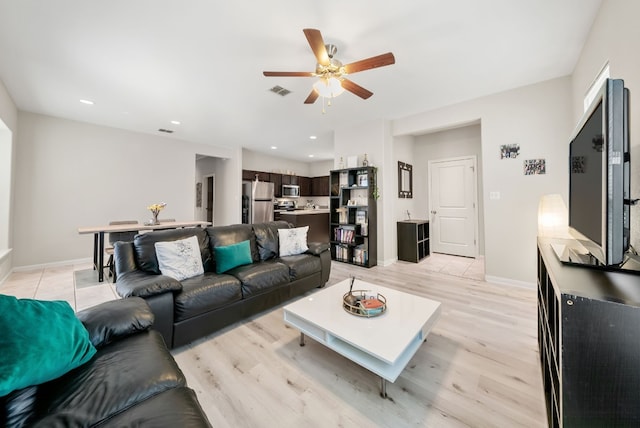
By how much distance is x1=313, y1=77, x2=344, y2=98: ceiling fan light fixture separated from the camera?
2.38 m

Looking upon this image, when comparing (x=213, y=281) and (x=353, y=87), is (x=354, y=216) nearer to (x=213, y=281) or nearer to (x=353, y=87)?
(x=353, y=87)

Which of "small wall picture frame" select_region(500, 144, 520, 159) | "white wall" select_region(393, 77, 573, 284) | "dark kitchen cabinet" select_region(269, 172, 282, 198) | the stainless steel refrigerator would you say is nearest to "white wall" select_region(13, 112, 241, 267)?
the stainless steel refrigerator

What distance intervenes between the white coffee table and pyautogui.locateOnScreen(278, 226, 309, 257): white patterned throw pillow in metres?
1.10

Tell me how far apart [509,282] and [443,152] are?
9.66ft

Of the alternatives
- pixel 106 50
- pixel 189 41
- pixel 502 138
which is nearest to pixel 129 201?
pixel 106 50

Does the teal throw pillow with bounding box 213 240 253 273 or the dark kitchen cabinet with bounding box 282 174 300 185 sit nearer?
the teal throw pillow with bounding box 213 240 253 273

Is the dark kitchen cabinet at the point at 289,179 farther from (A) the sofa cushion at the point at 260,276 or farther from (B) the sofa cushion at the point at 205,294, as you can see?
(B) the sofa cushion at the point at 205,294

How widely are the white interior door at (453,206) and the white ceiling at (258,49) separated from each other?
172cm

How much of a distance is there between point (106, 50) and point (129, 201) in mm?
3548

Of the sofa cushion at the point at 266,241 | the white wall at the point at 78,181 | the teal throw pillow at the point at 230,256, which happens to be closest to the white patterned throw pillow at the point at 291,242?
the sofa cushion at the point at 266,241

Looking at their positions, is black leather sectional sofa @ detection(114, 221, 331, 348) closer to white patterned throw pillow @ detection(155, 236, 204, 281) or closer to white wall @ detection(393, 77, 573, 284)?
white patterned throw pillow @ detection(155, 236, 204, 281)

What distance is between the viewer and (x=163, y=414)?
833mm

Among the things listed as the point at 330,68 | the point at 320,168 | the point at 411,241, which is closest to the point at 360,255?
the point at 411,241

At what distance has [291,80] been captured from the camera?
3053 millimetres
